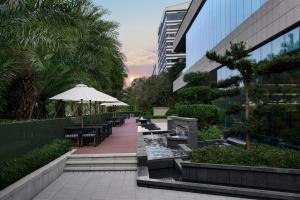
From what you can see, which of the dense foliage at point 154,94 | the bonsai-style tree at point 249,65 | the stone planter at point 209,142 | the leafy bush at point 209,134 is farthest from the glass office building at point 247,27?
the dense foliage at point 154,94

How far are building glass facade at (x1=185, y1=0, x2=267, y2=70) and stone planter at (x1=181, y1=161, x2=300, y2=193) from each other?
13.5m

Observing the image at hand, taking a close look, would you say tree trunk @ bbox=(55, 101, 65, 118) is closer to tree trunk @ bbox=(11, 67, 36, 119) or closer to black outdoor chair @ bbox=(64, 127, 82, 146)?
black outdoor chair @ bbox=(64, 127, 82, 146)

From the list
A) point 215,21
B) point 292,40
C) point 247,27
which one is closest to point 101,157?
point 292,40

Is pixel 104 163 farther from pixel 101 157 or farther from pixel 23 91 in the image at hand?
pixel 23 91

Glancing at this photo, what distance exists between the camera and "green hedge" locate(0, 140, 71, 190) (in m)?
8.91

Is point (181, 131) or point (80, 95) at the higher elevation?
point (80, 95)

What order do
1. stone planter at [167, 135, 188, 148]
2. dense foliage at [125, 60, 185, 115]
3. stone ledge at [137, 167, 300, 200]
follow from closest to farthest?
stone ledge at [137, 167, 300, 200], stone planter at [167, 135, 188, 148], dense foliage at [125, 60, 185, 115]

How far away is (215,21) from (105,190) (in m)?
28.0

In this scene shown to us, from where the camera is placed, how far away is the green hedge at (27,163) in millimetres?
8906

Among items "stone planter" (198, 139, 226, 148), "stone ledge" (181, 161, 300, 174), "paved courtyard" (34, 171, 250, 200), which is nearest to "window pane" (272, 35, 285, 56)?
"stone planter" (198, 139, 226, 148)

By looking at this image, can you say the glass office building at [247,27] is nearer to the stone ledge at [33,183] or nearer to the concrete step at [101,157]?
the concrete step at [101,157]

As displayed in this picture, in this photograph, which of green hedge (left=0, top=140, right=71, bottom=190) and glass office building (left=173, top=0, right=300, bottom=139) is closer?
green hedge (left=0, top=140, right=71, bottom=190)

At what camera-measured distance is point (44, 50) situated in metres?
18.5

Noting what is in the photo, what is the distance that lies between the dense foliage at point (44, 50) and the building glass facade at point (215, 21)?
8807 millimetres
